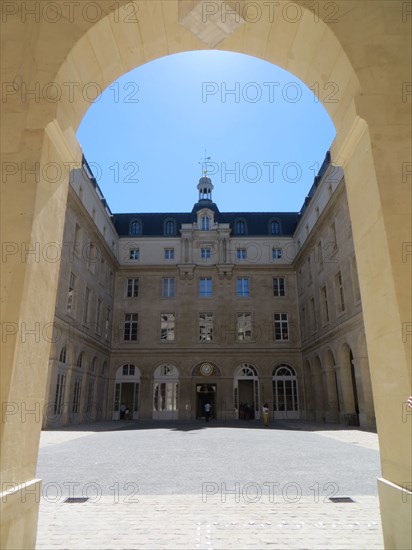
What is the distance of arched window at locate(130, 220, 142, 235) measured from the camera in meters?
38.4

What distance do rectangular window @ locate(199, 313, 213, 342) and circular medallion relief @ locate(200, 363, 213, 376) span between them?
2097 mm

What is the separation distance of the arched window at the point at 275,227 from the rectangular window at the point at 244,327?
8667mm

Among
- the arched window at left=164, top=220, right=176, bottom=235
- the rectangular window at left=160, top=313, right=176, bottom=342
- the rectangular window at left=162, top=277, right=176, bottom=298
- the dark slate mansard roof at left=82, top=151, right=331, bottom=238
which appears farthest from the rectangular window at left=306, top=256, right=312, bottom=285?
the arched window at left=164, top=220, right=176, bottom=235

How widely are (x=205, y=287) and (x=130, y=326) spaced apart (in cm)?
745

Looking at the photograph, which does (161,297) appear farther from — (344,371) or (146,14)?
(146,14)

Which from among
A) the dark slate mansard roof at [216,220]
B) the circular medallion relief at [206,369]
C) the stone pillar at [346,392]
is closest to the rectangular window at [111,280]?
the dark slate mansard roof at [216,220]

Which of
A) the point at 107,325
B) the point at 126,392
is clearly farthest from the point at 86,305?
the point at 126,392

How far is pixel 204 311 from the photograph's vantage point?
1391 inches

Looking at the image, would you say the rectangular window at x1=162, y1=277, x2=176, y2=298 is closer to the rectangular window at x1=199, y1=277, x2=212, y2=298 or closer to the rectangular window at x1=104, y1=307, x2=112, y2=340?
the rectangular window at x1=199, y1=277, x2=212, y2=298

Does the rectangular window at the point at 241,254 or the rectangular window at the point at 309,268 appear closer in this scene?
the rectangular window at the point at 309,268

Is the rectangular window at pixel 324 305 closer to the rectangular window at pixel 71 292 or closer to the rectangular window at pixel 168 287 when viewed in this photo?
the rectangular window at pixel 168 287

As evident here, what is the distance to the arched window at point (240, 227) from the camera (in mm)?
38719

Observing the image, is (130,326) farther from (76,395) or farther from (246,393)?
(246,393)

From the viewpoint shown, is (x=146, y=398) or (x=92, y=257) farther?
(x=146, y=398)
